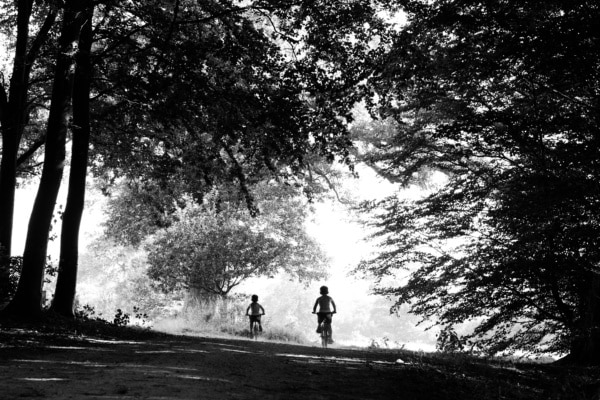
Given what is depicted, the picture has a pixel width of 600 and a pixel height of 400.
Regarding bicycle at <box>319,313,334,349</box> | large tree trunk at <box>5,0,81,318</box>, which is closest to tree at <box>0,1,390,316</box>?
large tree trunk at <box>5,0,81,318</box>

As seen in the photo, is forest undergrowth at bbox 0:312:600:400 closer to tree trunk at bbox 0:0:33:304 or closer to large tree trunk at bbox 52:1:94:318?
large tree trunk at bbox 52:1:94:318

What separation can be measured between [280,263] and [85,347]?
→ 1670cm

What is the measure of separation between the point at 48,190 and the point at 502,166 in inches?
406

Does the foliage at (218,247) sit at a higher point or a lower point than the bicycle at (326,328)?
higher

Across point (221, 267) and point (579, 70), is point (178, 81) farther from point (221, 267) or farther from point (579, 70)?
point (221, 267)

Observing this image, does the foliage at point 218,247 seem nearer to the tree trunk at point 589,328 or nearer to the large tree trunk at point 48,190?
the large tree trunk at point 48,190

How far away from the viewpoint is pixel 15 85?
13.8m

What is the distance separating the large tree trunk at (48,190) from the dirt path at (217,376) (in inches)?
105

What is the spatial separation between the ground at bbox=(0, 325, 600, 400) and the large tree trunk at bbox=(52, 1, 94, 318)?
325 centimetres

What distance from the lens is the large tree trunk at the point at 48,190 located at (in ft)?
35.1

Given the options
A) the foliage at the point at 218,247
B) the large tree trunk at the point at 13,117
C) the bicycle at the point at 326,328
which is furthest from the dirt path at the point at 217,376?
the foliage at the point at 218,247

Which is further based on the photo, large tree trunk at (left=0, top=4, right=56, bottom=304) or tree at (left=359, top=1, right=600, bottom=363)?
large tree trunk at (left=0, top=4, right=56, bottom=304)

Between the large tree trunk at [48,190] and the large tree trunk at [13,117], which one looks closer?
the large tree trunk at [48,190]

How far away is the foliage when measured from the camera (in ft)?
76.5
